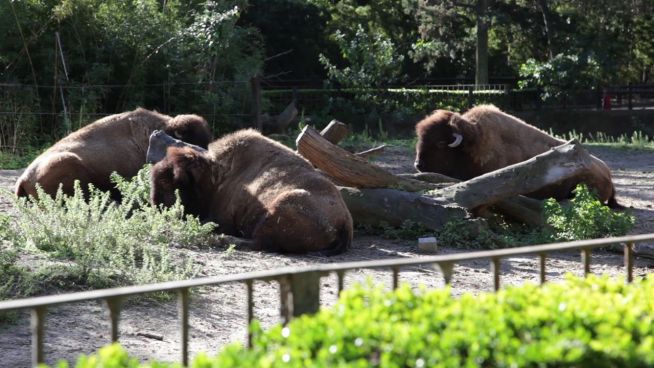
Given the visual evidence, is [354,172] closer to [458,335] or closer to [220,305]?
[220,305]

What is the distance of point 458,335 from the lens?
12.6 ft

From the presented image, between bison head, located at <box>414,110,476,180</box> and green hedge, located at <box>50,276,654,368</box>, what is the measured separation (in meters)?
11.3

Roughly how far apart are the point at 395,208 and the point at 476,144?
3181 mm

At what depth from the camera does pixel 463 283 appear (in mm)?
9906

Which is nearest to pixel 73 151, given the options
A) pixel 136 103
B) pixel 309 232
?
pixel 309 232

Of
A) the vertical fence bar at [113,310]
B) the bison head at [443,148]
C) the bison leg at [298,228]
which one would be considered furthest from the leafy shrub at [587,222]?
the vertical fence bar at [113,310]

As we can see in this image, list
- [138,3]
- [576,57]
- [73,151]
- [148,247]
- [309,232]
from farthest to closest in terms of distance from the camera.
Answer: [576,57] → [138,3] → [73,151] → [309,232] → [148,247]

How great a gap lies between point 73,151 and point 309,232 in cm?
422

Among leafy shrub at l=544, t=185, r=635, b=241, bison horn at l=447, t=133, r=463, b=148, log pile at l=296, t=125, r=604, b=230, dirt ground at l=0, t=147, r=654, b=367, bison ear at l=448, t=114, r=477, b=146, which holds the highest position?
bison ear at l=448, t=114, r=477, b=146

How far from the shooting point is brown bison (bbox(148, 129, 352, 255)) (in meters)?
11.2

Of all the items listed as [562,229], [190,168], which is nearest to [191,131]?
[190,168]

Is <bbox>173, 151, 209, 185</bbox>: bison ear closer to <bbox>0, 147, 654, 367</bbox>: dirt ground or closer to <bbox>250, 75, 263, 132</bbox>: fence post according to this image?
<bbox>0, 147, 654, 367</bbox>: dirt ground

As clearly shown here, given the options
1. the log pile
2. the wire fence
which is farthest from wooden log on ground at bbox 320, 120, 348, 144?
the wire fence

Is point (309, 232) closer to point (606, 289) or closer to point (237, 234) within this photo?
point (237, 234)
